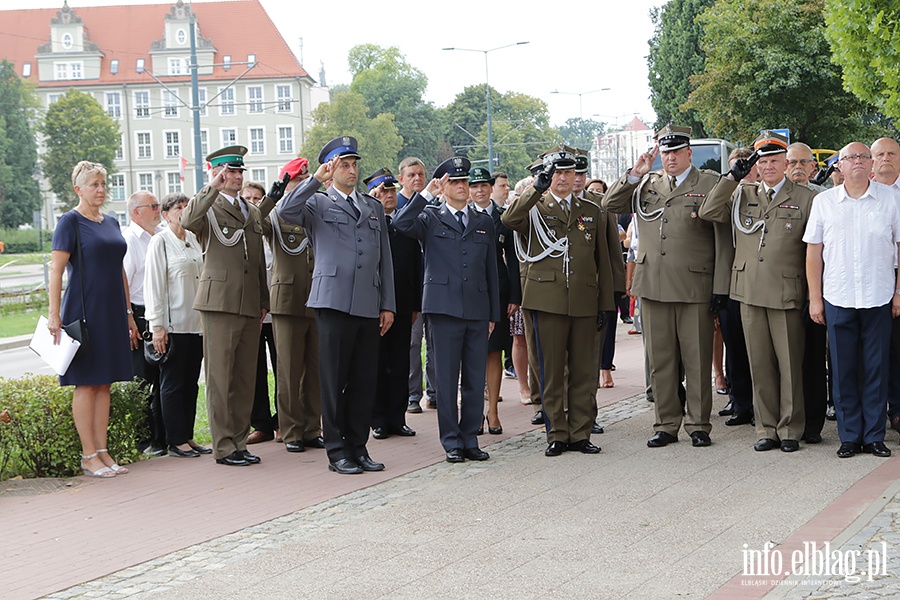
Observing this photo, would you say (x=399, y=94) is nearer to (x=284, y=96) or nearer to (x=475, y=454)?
(x=284, y=96)

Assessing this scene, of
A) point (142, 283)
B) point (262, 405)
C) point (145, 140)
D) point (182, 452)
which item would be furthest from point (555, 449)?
point (145, 140)

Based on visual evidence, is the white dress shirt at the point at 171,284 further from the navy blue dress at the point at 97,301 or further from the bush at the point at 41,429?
the bush at the point at 41,429

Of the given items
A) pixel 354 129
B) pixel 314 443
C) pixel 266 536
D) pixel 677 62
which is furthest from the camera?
pixel 354 129

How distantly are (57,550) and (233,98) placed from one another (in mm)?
98646

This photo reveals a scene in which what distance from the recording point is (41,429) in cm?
819

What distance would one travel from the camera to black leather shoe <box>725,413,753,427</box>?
9.74 m

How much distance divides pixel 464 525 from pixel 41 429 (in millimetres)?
3407

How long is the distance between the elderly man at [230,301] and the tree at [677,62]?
1476 inches

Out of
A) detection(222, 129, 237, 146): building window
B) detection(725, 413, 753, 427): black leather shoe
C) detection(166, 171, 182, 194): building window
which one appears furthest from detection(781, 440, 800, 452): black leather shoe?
detection(166, 171, 182, 194): building window

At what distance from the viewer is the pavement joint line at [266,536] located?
222 inches

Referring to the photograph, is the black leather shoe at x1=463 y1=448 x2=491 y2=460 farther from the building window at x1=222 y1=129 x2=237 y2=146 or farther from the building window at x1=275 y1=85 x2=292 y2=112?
the building window at x1=222 y1=129 x2=237 y2=146

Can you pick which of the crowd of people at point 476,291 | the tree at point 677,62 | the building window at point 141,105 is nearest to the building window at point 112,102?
the building window at point 141,105

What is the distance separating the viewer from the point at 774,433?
8.61 meters

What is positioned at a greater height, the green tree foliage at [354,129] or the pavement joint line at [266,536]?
the green tree foliage at [354,129]
